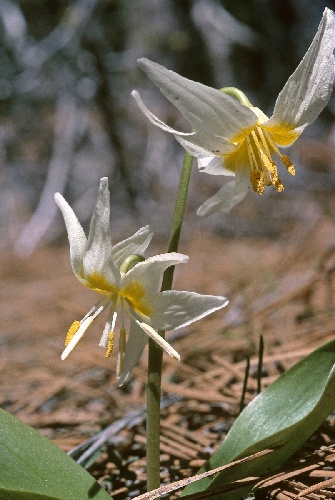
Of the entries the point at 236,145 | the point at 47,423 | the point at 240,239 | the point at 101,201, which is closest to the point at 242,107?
the point at 236,145

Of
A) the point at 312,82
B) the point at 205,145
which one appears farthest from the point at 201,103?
the point at 312,82

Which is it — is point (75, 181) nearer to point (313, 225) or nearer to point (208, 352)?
point (313, 225)

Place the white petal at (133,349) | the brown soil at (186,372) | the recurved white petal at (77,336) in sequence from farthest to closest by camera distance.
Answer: the brown soil at (186,372) → the white petal at (133,349) → the recurved white petal at (77,336)

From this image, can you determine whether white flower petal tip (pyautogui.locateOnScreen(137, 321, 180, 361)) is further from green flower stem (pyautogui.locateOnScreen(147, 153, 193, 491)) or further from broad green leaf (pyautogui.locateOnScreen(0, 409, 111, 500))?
broad green leaf (pyautogui.locateOnScreen(0, 409, 111, 500))

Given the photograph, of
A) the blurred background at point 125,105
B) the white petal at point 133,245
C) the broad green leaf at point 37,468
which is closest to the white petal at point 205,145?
the white petal at point 133,245

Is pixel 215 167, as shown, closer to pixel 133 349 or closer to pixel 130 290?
pixel 130 290

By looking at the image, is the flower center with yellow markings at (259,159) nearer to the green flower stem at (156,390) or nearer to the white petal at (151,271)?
the green flower stem at (156,390)

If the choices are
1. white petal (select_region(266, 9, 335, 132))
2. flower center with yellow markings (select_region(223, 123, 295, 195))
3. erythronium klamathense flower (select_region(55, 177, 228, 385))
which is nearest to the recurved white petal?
erythronium klamathense flower (select_region(55, 177, 228, 385))
